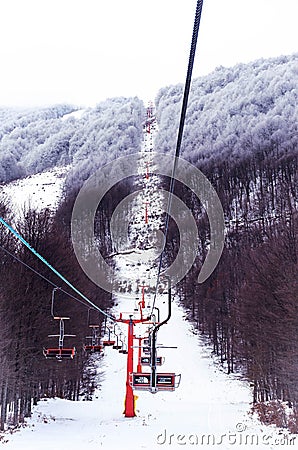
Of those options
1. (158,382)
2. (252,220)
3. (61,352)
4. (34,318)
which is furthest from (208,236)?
(158,382)

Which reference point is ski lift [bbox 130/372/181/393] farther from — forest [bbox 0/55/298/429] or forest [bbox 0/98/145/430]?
forest [bbox 0/55/298/429]

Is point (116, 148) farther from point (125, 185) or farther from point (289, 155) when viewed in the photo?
point (289, 155)

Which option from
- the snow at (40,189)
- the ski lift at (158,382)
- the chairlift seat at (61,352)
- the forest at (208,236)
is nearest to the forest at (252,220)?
the forest at (208,236)

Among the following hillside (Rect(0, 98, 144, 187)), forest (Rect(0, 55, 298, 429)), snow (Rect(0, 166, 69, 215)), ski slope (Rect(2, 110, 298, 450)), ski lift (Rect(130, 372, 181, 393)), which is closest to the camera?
ski lift (Rect(130, 372, 181, 393))

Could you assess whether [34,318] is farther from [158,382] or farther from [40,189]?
[40,189]

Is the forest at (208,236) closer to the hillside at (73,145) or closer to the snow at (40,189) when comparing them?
the hillside at (73,145)

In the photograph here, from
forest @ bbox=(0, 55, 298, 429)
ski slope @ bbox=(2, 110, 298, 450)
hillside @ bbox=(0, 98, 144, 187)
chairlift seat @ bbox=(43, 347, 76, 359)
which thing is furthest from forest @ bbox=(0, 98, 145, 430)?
hillside @ bbox=(0, 98, 144, 187)

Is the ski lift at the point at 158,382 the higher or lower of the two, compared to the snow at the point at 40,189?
lower
